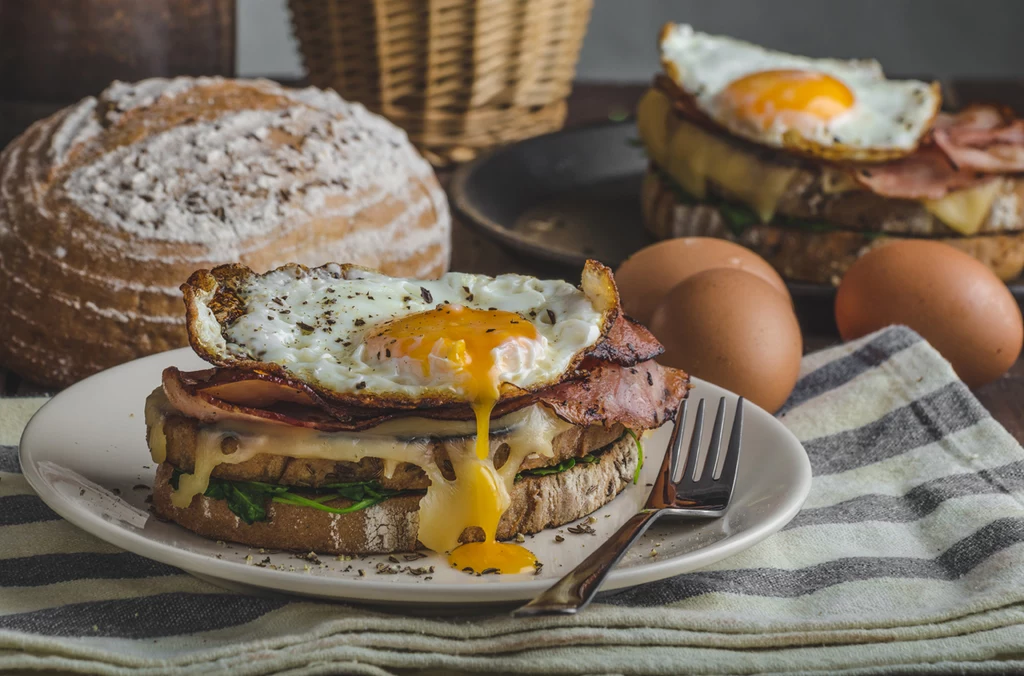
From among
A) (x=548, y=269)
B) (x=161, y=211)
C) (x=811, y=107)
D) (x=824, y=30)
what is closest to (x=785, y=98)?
(x=811, y=107)

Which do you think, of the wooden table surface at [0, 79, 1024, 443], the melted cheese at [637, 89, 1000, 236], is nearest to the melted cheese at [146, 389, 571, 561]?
the wooden table surface at [0, 79, 1024, 443]

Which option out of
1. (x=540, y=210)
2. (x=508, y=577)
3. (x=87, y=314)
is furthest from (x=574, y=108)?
(x=508, y=577)

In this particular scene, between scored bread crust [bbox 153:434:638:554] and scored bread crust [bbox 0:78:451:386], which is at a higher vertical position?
scored bread crust [bbox 153:434:638:554]

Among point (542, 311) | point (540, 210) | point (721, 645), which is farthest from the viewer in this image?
point (540, 210)

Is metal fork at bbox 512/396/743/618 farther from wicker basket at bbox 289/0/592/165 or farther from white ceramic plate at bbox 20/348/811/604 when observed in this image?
wicker basket at bbox 289/0/592/165

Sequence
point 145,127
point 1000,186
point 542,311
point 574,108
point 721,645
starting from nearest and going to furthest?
point 721,645, point 542,311, point 145,127, point 1000,186, point 574,108

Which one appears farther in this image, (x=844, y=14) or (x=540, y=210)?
(x=844, y=14)

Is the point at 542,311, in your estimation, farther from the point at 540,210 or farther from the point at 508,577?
the point at 540,210
